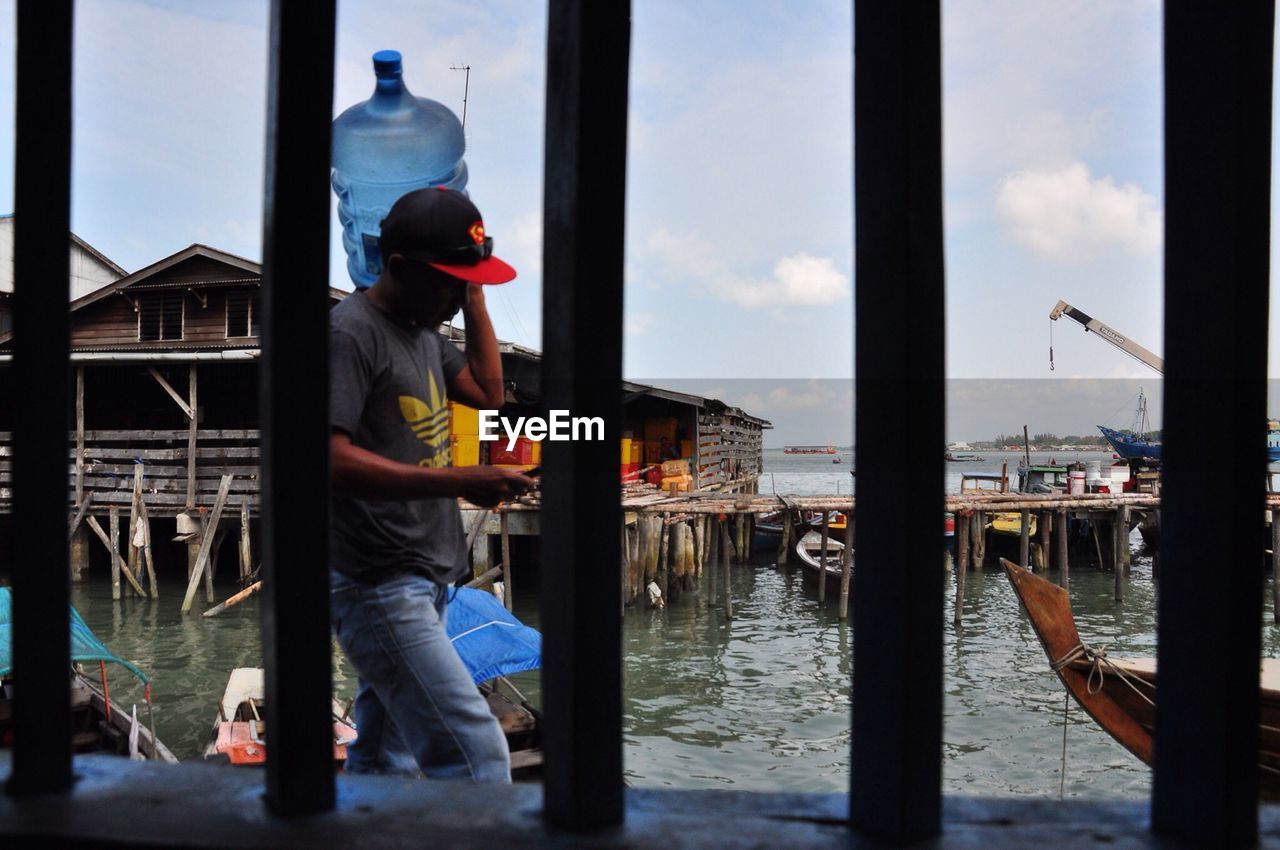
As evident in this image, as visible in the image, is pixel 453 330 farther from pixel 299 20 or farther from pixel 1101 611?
pixel 299 20

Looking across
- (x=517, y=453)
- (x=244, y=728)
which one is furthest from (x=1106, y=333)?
(x=244, y=728)

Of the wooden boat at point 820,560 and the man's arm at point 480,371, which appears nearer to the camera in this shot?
the man's arm at point 480,371

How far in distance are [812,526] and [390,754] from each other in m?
28.2

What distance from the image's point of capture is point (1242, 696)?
88 cm

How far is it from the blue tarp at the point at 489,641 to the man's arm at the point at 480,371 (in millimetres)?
5301

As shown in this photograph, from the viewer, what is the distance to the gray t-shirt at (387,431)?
7.93ft

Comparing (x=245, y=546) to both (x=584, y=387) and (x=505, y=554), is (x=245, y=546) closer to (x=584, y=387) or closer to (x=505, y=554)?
(x=505, y=554)

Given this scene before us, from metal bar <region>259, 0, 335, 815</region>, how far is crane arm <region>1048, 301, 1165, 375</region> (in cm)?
3910

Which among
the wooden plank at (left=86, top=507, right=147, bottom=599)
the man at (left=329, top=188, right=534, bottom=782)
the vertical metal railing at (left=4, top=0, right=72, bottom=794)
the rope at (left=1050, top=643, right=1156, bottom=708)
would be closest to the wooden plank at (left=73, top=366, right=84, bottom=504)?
the wooden plank at (left=86, top=507, right=147, bottom=599)

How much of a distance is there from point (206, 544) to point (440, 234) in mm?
18773

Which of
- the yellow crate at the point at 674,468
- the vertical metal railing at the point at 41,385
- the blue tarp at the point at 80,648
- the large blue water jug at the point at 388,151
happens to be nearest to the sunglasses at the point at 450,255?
the large blue water jug at the point at 388,151

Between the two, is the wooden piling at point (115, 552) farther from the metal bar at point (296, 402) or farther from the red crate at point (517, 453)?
the metal bar at point (296, 402)

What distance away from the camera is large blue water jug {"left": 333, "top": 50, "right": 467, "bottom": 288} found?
3.72m

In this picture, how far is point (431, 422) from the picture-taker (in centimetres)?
268
